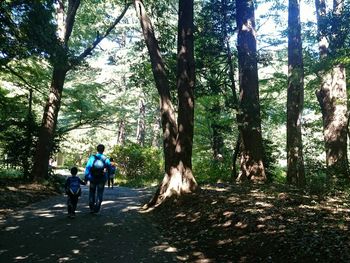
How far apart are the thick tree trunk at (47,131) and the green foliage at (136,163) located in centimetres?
868

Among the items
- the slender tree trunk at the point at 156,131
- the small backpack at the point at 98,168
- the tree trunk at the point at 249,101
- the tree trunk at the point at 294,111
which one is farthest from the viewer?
the slender tree trunk at the point at 156,131

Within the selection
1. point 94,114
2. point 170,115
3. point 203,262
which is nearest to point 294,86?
point 170,115

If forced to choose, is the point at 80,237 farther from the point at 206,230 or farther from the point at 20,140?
the point at 20,140

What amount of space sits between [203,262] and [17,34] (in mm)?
8965

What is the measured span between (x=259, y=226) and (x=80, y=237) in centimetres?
354

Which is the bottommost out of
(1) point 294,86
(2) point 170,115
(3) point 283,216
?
(3) point 283,216

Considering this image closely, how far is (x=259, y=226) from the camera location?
696 cm

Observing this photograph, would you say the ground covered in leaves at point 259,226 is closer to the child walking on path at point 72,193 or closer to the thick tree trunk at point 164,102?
the thick tree trunk at point 164,102

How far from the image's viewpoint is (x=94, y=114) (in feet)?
72.5

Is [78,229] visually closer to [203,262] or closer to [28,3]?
[203,262]

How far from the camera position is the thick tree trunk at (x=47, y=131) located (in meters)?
16.2

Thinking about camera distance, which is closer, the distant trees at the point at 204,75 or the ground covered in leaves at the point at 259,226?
the ground covered in leaves at the point at 259,226

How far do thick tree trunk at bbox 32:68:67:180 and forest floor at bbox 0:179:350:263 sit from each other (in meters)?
4.78

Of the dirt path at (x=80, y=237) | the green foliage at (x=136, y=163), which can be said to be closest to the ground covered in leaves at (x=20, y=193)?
the dirt path at (x=80, y=237)
